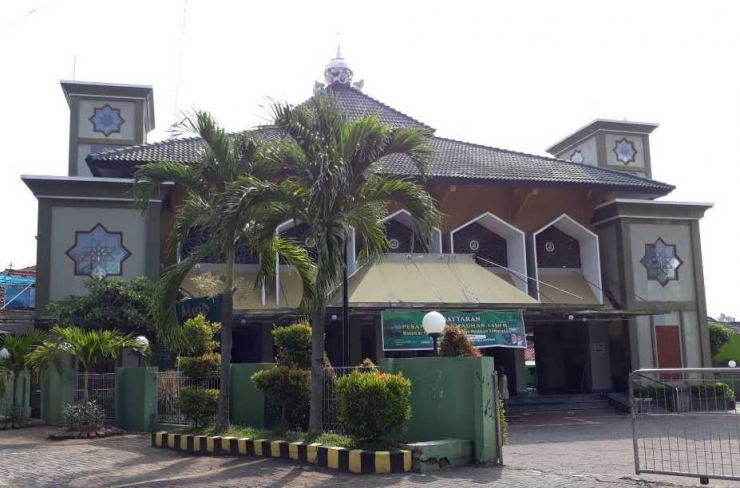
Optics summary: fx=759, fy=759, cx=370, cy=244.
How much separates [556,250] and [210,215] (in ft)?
55.6

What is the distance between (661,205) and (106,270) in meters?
18.2

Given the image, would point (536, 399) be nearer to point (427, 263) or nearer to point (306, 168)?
point (427, 263)

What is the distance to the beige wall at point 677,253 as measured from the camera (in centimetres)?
2577

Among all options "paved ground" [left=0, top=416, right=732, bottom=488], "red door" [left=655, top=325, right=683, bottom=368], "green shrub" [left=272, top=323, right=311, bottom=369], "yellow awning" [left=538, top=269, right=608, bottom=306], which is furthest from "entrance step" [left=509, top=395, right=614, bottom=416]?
"green shrub" [left=272, top=323, right=311, bottom=369]

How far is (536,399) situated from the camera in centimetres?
2359

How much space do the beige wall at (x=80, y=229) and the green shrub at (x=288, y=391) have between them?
10516 mm

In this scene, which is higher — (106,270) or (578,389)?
(106,270)

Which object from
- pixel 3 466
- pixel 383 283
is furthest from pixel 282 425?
pixel 383 283

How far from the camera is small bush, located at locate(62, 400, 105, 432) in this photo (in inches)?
607

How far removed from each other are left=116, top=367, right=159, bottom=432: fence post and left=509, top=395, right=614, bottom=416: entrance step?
1097cm

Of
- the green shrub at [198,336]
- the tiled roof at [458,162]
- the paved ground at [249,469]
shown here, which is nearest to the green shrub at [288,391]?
the paved ground at [249,469]

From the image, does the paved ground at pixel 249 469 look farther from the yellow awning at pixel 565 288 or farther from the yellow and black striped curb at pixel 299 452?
the yellow awning at pixel 565 288

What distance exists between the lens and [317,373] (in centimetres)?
1175

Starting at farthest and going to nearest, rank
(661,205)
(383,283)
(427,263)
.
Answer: (661,205)
(427,263)
(383,283)
